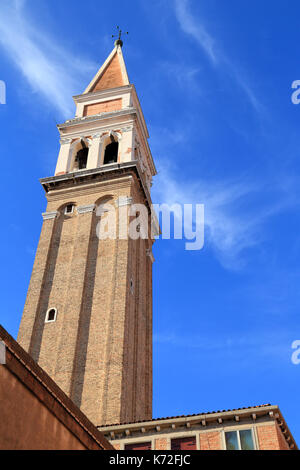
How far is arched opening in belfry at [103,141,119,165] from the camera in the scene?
111ft

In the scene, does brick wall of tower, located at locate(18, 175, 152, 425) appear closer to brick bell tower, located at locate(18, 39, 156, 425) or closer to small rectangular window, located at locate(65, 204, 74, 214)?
brick bell tower, located at locate(18, 39, 156, 425)

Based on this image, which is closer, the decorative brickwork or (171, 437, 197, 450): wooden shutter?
(171, 437, 197, 450): wooden shutter

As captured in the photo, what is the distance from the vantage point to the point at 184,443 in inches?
639

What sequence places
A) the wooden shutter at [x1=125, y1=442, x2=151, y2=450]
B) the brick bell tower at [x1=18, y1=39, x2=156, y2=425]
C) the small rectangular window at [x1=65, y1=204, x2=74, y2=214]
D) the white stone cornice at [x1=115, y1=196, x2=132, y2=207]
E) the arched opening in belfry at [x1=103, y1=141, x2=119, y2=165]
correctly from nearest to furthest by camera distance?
the wooden shutter at [x1=125, y1=442, x2=151, y2=450] → the brick bell tower at [x1=18, y1=39, x2=156, y2=425] → the white stone cornice at [x1=115, y1=196, x2=132, y2=207] → the small rectangular window at [x1=65, y1=204, x2=74, y2=214] → the arched opening in belfry at [x1=103, y1=141, x2=119, y2=165]

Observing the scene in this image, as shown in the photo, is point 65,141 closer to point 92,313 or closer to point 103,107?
point 103,107

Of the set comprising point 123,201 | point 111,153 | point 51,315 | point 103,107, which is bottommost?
point 51,315

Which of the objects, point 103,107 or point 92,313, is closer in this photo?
point 92,313

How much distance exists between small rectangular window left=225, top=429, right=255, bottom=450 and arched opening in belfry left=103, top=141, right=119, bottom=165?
21.2m

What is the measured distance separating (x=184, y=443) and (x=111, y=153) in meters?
21.9

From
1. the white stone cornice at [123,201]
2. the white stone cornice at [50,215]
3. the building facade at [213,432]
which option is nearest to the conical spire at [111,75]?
the white stone cornice at [123,201]

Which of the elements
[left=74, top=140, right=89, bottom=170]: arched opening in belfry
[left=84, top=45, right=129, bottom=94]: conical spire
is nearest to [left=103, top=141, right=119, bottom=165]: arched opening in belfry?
[left=74, top=140, right=89, bottom=170]: arched opening in belfry

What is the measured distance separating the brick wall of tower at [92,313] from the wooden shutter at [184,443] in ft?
14.4

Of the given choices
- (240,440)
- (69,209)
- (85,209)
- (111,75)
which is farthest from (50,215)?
(240,440)

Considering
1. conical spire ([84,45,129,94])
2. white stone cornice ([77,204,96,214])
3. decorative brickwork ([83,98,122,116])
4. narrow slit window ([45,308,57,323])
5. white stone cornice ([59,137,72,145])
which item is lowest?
narrow slit window ([45,308,57,323])
